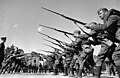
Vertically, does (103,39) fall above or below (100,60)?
above

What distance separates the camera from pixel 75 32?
9039mm

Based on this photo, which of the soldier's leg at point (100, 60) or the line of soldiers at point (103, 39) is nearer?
the line of soldiers at point (103, 39)

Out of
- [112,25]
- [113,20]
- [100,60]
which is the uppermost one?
[113,20]

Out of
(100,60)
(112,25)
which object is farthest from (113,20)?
(100,60)

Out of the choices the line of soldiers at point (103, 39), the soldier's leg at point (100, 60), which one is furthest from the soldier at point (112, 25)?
the soldier's leg at point (100, 60)

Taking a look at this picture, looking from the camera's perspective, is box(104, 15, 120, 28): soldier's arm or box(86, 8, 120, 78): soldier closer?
box(86, 8, 120, 78): soldier

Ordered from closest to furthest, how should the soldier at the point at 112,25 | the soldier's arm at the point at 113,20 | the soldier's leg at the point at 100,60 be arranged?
the soldier at the point at 112,25 < the soldier's arm at the point at 113,20 < the soldier's leg at the point at 100,60

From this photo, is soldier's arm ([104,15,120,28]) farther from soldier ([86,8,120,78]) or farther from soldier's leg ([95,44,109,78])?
soldier's leg ([95,44,109,78])

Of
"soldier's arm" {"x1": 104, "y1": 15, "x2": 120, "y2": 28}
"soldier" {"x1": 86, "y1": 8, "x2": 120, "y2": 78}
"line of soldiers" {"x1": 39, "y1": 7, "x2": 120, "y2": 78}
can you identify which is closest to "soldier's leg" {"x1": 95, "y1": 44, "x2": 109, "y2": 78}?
"line of soldiers" {"x1": 39, "y1": 7, "x2": 120, "y2": 78}

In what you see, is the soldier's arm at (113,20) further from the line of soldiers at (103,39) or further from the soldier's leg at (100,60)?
the soldier's leg at (100,60)

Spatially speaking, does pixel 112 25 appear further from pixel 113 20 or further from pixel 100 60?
pixel 100 60

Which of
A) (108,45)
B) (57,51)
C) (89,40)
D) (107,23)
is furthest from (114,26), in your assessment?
(57,51)

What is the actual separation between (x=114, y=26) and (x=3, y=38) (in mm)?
7591

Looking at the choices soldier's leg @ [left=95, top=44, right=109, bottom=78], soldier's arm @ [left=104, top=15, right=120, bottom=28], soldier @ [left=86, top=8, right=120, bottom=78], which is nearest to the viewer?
soldier @ [left=86, top=8, right=120, bottom=78]
